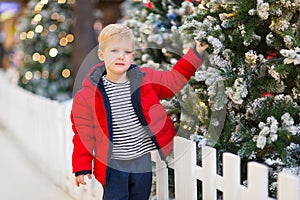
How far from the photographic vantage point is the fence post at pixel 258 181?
6.21 ft

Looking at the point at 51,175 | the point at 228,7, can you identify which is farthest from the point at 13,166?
the point at 228,7

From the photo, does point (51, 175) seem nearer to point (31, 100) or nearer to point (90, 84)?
point (31, 100)

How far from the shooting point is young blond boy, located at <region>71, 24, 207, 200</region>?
2309 millimetres

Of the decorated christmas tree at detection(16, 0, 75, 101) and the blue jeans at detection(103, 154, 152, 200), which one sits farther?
the decorated christmas tree at detection(16, 0, 75, 101)

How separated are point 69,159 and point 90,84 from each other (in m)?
1.65

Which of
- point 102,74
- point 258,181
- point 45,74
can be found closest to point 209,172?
point 258,181

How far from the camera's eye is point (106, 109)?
230cm

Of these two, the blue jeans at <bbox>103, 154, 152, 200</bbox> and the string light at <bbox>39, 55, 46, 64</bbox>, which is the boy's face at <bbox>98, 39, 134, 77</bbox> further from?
the string light at <bbox>39, 55, 46, 64</bbox>

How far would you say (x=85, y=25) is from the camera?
22.7 ft

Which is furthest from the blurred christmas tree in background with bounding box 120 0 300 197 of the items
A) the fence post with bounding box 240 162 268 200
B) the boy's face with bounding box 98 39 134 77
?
the boy's face with bounding box 98 39 134 77

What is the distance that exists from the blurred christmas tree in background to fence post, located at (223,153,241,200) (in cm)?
17

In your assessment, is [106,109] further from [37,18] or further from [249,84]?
[37,18]

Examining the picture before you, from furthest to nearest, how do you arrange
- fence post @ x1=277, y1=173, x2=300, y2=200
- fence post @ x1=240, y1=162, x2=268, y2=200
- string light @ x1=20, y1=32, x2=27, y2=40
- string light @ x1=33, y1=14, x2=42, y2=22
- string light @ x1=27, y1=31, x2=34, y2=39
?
string light @ x1=20, y1=32, x2=27, y2=40
string light @ x1=27, y1=31, x2=34, y2=39
string light @ x1=33, y1=14, x2=42, y2=22
fence post @ x1=240, y1=162, x2=268, y2=200
fence post @ x1=277, y1=173, x2=300, y2=200

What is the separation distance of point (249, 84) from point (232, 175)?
50 cm
